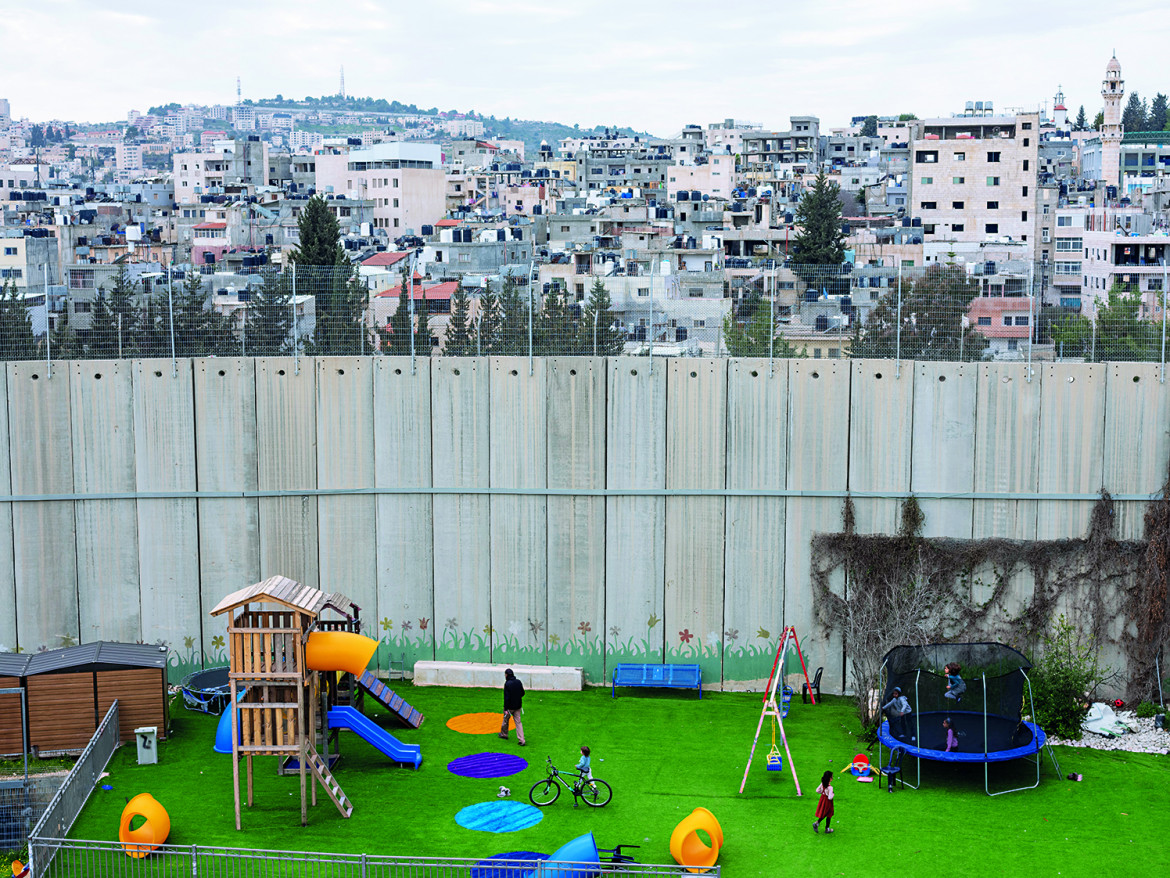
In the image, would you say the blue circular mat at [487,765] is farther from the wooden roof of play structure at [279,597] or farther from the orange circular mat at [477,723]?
the wooden roof of play structure at [279,597]

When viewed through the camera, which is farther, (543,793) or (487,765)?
(487,765)

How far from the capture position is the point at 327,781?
48.2 ft

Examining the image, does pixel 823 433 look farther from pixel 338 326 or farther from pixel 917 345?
pixel 338 326

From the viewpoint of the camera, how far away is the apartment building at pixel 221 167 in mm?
134375

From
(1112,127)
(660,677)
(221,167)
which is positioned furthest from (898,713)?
(221,167)

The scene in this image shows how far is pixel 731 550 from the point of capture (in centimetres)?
1895

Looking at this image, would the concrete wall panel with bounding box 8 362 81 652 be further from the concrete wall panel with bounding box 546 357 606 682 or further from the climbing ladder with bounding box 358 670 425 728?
the concrete wall panel with bounding box 546 357 606 682

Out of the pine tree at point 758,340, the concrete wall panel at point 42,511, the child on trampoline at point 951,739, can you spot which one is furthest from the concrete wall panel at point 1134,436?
the concrete wall panel at point 42,511

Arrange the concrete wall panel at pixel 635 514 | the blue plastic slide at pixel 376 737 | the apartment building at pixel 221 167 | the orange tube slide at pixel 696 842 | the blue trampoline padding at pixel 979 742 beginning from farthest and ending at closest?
the apartment building at pixel 221 167 → the concrete wall panel at pixel 635 514 → the blue plastic slide at pixel 376 737 → the blue trampoline padding at pixel 979 742 → the orange tube slide at pixel 696 842

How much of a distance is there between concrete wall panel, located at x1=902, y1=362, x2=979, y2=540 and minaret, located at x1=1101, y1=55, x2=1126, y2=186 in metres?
95.6

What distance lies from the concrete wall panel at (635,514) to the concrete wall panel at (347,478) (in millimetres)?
3417

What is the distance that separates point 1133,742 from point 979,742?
2.68 meters

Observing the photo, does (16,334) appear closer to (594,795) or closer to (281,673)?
(281,673)

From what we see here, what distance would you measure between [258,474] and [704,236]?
51.2 m
